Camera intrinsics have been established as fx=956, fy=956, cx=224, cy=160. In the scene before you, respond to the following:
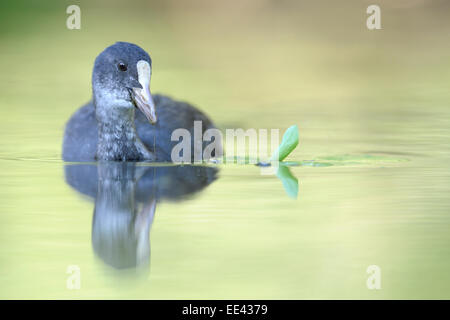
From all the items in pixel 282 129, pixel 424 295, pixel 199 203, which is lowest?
pixel 424 295

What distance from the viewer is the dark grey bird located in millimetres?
7387

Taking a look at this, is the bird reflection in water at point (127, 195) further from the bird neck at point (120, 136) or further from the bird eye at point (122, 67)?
the bird eye at point (122, 67)

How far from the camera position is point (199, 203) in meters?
5.78

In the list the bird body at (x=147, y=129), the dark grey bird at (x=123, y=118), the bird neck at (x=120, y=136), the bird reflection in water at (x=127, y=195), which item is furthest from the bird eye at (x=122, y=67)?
the bird reflection in water at (x=127, y=195)

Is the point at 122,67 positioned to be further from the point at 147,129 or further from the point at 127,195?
the point at 127,195

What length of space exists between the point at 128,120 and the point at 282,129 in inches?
86.5

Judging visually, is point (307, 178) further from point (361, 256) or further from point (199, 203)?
point (361, 256)

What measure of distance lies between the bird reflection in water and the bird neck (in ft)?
0.35

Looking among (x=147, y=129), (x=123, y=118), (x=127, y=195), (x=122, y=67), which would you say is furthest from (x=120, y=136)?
(x=127, y=195)

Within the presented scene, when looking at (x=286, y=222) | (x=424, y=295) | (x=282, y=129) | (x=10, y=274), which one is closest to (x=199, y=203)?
(x=286, y=222)

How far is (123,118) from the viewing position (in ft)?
24.8

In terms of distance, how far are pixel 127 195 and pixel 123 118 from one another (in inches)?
64.9

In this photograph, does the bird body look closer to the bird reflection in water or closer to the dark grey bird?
the dark grey bird

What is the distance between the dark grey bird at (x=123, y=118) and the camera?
24.2ft
